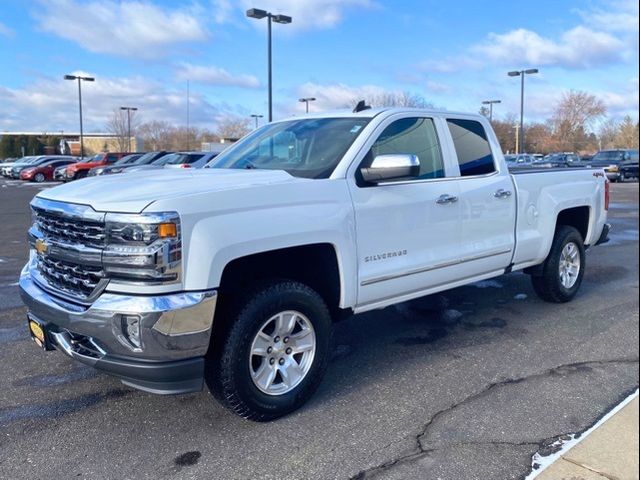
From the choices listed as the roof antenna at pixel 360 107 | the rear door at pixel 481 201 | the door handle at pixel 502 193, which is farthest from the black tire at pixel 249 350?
the door handle at pixel 502 193

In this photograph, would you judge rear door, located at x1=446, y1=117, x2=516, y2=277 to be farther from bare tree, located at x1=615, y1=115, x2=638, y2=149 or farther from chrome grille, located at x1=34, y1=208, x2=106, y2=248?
chrome grille, located at x1=34, y1=208, x2=106, y2=248

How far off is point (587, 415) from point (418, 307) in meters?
2.73

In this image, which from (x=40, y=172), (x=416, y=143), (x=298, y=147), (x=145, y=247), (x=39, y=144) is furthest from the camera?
(x=39, y=144)

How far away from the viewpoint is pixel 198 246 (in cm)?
316

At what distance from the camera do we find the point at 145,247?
10.0 feet

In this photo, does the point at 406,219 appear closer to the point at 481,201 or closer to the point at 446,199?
the point at 446,199

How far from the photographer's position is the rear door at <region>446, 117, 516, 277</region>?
490 cm

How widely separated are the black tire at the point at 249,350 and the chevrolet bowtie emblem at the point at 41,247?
1.20 meters

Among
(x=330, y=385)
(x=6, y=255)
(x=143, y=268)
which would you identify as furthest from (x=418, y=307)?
(x=6, y=255)

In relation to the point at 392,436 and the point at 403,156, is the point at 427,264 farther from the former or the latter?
the point at 392,436

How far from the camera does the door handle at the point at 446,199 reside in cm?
458

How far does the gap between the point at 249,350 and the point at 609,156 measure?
3291cm

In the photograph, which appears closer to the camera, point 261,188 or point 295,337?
point 261,188

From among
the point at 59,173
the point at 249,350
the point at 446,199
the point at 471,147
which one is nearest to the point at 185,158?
the point at 59,173
